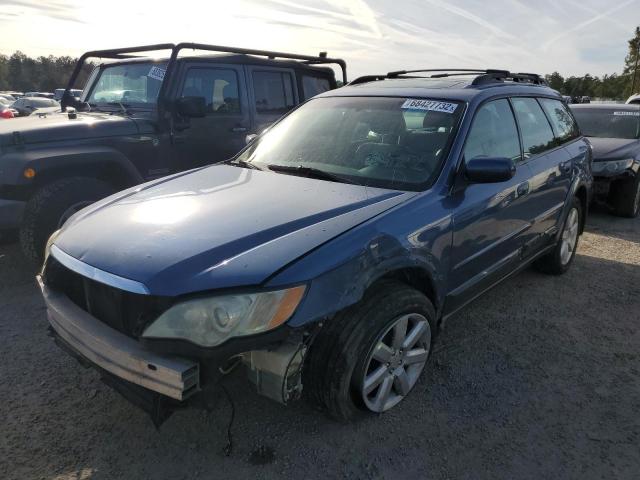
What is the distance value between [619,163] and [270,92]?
481 centimetres

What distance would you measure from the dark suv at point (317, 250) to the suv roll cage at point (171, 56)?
1.80 metres

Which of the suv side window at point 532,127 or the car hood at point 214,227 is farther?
the suv side window at point 532,127

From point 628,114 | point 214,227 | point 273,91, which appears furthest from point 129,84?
point 628,114

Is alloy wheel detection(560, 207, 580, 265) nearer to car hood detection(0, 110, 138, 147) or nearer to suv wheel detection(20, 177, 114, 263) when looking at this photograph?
car hood detection(0, 110, 138, 147)

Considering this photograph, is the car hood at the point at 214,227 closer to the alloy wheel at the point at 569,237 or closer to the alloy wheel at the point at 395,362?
the alloy wheel at the point at 395,362

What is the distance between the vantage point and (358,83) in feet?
13.4

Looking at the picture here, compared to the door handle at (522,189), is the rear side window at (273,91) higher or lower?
higher

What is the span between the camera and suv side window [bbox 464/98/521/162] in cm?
298

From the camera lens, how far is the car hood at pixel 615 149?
6.73 metres

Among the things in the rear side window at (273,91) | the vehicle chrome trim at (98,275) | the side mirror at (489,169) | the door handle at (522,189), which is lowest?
the vehicle chrome trim at (98,275)

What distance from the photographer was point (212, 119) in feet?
17.0

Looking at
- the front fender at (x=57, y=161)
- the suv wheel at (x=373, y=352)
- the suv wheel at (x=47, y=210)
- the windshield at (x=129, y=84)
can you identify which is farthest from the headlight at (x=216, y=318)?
the windshield at (x=129, y=84)

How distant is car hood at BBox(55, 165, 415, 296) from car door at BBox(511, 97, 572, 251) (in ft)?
5.03

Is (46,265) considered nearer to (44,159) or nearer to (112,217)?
(112,217)
